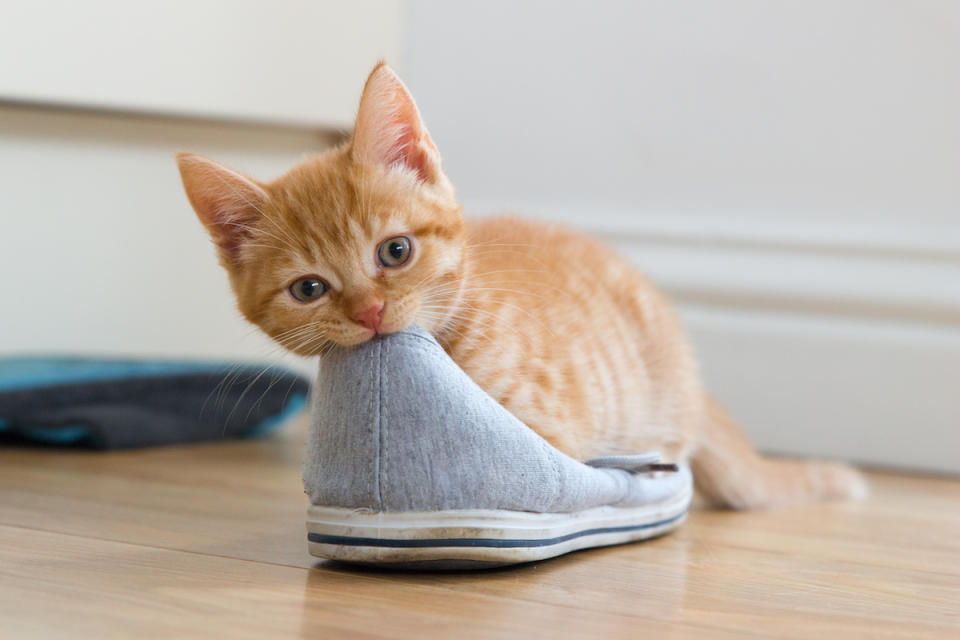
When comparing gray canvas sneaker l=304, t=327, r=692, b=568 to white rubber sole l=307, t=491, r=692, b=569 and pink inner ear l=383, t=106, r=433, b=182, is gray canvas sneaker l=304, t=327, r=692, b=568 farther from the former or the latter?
pink inner ear l=383, t=106, r=433, b=182

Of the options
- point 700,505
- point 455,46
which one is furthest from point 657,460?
point 455,46

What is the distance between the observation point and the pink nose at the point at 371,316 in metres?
1.02

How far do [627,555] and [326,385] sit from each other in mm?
412

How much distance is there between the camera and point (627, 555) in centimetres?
119

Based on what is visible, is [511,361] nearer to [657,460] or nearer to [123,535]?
[657,460]

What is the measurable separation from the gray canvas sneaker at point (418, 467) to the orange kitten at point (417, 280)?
0.17ft

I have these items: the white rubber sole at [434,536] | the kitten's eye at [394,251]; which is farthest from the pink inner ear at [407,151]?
the white rubber sole at [434,536]

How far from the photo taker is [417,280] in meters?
1.07

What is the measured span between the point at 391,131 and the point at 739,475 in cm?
77

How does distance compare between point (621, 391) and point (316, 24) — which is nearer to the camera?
point (621, 391)

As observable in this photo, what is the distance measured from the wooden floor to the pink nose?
0.25m

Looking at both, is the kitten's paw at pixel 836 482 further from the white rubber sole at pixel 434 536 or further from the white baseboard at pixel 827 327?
the white rubber sole at pixel 434 536

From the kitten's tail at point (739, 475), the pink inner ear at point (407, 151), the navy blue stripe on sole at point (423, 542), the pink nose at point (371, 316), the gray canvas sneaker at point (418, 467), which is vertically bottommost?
the kitten's tail at point (739, 475)

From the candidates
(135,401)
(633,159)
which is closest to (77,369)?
(135,401)
